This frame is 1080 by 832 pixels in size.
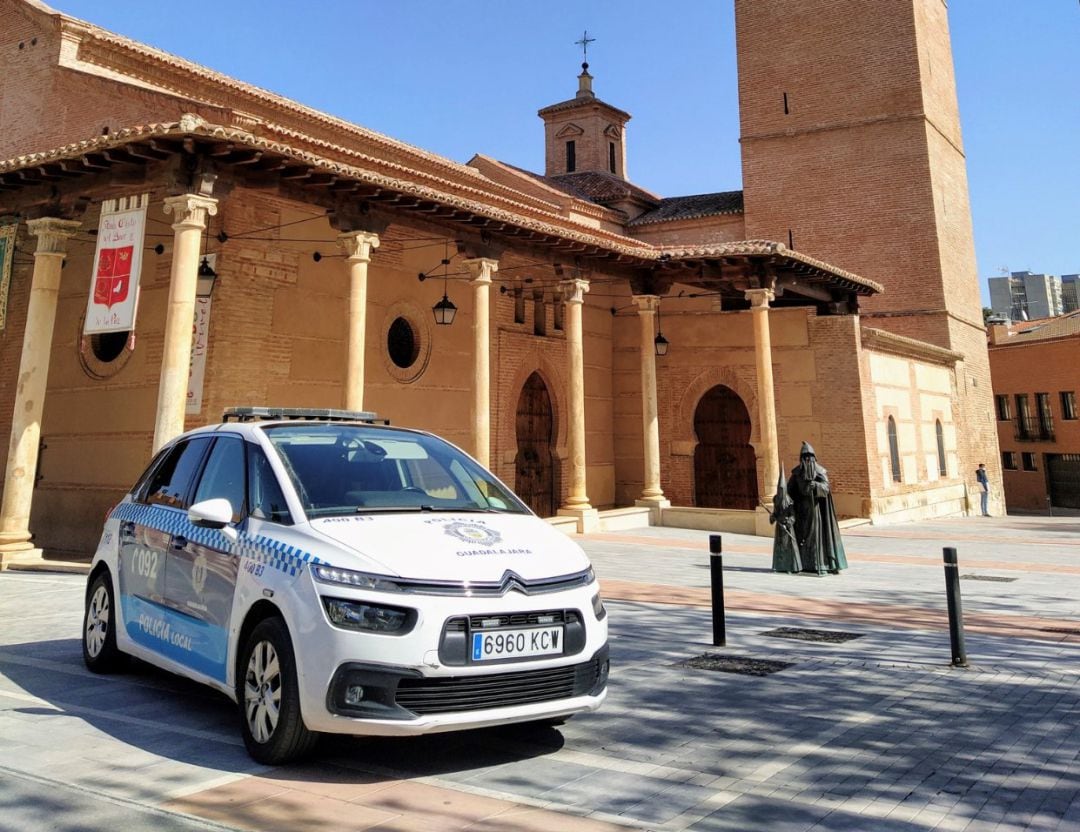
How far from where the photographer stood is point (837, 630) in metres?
6.84

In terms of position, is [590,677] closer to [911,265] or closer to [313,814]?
[313,814]

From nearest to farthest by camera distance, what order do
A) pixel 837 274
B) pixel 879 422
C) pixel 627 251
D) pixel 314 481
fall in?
pixel 314 481
pixel 627 251
pixel 837 274
pixel 879 422

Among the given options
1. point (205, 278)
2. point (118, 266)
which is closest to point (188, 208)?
point (118, 266)

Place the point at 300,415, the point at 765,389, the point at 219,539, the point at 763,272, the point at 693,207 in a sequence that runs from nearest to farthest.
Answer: the point at 219,539 → the point at 300,415 → the point at 763,272 → the point at 765,389 → the point at 693,207

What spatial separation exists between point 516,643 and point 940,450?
23.0m

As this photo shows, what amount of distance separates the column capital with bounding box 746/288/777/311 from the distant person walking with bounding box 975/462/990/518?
41.9 ft

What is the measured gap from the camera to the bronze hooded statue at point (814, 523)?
10539mm

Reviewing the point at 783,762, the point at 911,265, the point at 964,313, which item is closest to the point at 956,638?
the point at 783,762

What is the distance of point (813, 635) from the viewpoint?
6621 mm

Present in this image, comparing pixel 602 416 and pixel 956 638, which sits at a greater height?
pixel 602 416

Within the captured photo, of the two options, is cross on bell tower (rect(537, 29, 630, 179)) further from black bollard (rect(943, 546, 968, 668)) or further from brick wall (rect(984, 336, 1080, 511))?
black bollard (rect(943, 546, 968, 668))

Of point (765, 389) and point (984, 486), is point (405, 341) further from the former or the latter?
point (984, 486)

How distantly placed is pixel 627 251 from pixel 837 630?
10676 millimetres

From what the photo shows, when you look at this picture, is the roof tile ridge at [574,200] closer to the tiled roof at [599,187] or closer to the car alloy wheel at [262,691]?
the tiled roof at [599,187]
